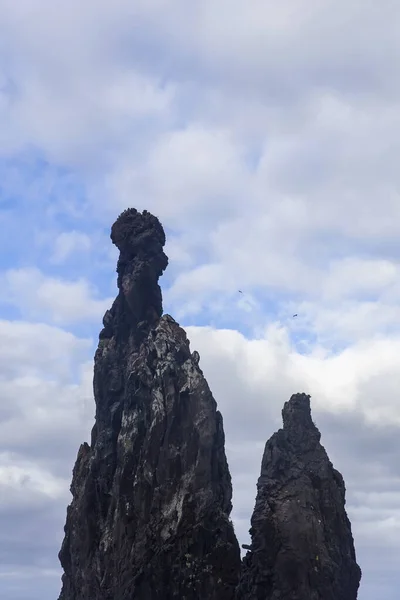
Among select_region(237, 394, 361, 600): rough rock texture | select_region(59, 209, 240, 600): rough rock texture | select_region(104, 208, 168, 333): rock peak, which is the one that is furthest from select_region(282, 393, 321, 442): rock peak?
select_region(104, 208, 168, 333): rock peak

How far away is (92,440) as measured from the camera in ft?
418

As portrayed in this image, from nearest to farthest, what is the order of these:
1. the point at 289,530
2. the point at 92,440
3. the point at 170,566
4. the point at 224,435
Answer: the point at 289,530 < the point at 170,566 < the point at 224,435 < the point at 92,440

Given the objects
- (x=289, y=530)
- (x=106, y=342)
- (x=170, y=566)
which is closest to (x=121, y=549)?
(x=170, y=566)

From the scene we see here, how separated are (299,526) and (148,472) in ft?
70.3

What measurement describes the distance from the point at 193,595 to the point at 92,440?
2976 cm

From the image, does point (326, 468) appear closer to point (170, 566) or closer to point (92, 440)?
point (170, 566)

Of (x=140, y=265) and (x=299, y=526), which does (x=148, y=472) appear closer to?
(x=299, y=526)

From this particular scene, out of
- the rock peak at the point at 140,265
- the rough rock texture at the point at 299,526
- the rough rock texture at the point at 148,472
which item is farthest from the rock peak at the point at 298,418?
the rock peak at the point at 140,265

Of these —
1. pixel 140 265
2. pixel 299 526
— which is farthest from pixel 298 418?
pixel 140 265

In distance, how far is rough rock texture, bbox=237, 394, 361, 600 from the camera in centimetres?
9912

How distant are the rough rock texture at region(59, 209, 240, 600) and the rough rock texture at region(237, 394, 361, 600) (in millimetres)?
6838

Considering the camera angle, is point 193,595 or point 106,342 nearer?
point 193,595

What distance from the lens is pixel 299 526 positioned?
330 ft

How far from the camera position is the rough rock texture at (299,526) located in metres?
99.1
